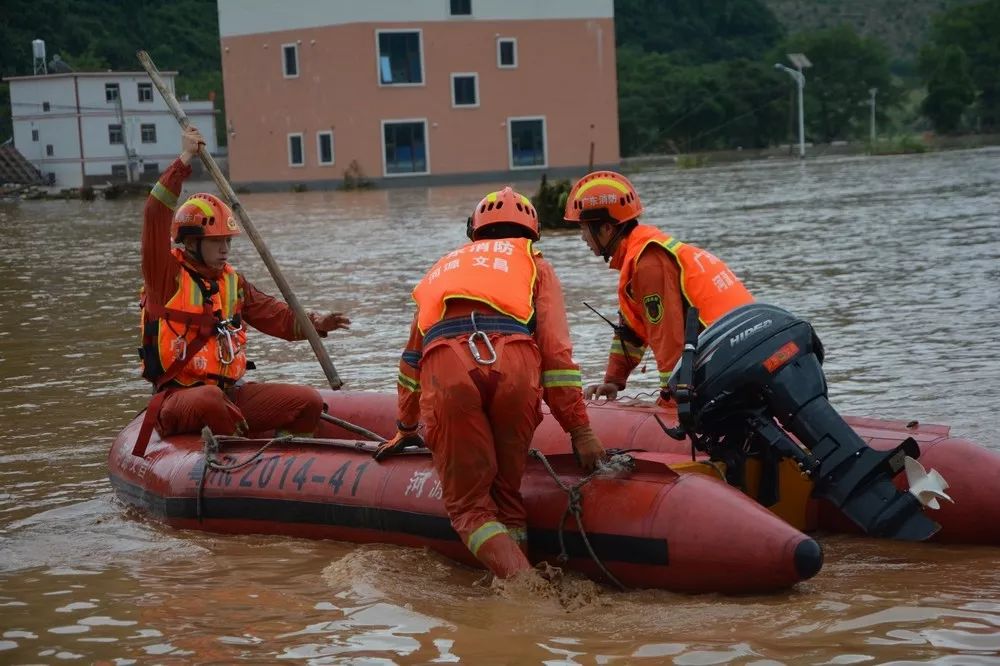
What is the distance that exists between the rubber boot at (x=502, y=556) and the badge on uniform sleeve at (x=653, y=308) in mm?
1384

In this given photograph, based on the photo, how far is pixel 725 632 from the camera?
505 centimetres

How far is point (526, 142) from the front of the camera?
52.4 meters

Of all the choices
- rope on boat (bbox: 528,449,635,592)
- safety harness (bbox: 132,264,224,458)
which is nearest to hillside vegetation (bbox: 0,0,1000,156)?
safety harness (bbox: 132,264,224,458)

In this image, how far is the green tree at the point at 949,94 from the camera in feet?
219

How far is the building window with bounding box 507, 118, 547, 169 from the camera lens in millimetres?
52188

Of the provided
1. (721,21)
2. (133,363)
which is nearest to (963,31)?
(721,21)

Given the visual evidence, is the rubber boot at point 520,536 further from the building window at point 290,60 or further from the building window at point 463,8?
the building window at point 290,60

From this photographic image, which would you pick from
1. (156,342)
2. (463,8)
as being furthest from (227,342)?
(463,8)

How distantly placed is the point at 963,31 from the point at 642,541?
75.3m

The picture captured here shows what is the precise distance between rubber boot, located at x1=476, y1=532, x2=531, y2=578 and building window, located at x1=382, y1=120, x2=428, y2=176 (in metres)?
45.6

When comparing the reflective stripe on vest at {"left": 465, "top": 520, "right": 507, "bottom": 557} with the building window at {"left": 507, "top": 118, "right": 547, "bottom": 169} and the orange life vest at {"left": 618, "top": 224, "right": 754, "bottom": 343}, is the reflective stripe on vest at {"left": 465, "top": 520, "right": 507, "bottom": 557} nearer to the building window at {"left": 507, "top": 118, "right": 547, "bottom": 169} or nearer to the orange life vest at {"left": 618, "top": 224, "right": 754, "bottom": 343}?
the orange life vest at {"left": 618, "top": 224, "right": 754, "bottom": 343}

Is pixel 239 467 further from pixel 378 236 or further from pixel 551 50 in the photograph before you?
pixel 551 50

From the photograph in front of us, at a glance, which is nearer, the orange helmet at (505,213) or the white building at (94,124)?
the orange helmet at (505,213)

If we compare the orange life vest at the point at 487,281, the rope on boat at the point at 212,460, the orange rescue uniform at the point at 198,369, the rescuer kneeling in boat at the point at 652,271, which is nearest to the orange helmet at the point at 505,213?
the orange life vest at the point at 487,281
